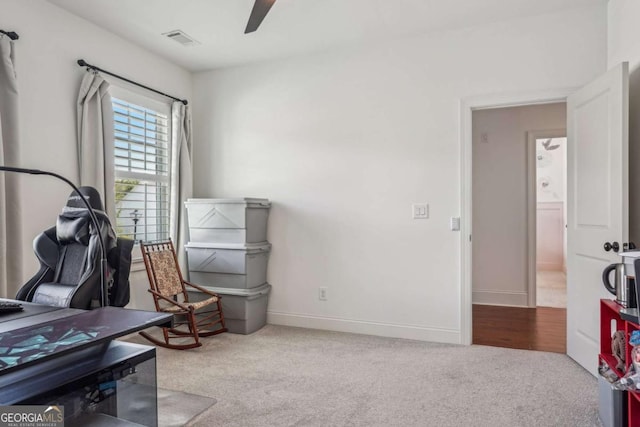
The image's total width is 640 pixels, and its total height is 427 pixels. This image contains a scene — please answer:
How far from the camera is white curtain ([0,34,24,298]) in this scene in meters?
2.56

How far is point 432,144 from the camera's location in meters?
3.40

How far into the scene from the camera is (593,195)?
8.73 ft

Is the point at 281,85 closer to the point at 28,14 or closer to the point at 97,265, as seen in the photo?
the point at 28,14

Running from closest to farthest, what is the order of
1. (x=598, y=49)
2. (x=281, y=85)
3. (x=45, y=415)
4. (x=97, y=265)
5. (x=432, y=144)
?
(x=45, y=415) < (x=97, y=265) < (x=598, y=49) < (x=432, y=144) < (x=281, y=85)

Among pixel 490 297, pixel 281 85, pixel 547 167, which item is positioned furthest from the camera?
pixel 547 167

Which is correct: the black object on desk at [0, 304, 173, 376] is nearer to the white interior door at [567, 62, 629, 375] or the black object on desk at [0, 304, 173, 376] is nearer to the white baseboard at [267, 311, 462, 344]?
the white baseboard at [267, 311, 462, 344]

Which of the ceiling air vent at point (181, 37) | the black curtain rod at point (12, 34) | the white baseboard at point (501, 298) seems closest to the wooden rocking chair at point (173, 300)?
the black curtain rod at point (12, 34)

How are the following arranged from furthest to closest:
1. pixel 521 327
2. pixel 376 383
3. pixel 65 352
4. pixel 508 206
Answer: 1. pixel 508 206
2. pixel 521 327
3. pixel 376 383
4. pixel 65 352

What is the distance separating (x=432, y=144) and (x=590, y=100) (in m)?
1.15

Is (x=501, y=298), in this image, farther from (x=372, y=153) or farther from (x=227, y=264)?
(x=227, y=264)

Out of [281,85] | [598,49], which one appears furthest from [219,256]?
[598,49]

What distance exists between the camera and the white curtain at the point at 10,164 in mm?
2559

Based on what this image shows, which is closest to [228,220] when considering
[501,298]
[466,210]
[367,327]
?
[367,327]

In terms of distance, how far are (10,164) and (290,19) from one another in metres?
2.26
